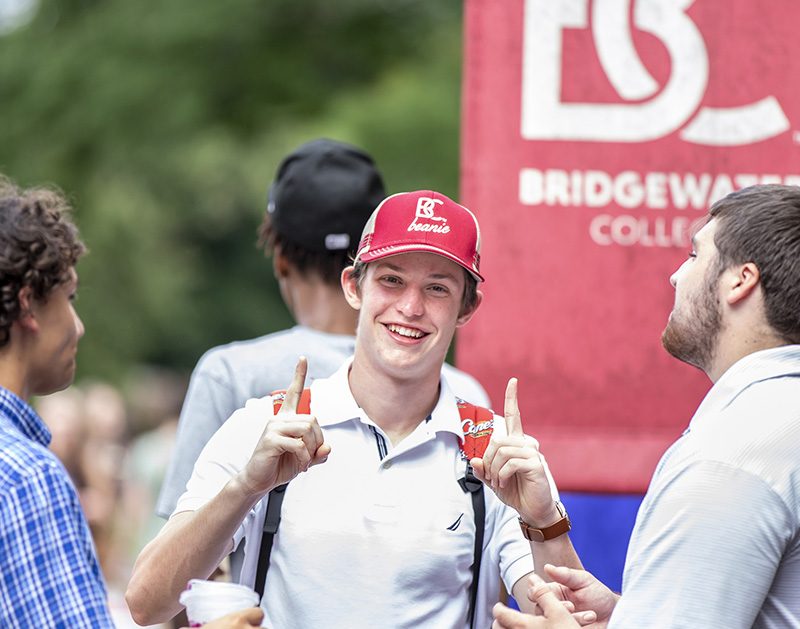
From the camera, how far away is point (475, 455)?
9.95 ft

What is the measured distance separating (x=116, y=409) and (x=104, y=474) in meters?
1.71

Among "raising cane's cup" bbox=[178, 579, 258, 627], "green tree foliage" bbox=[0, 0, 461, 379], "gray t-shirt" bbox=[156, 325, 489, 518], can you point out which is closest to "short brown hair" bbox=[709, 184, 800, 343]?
"gray t-shirt" bbox=[156, 325, 489, 518]

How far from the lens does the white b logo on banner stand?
4.17 meters

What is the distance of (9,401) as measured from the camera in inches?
101

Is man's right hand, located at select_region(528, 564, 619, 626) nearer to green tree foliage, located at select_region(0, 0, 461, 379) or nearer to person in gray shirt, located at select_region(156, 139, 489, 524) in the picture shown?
person in gray shirt, located at select_region(156, 139, 489, 524)

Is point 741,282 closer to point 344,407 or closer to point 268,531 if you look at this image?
point 344,407

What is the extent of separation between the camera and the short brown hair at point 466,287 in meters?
3.19

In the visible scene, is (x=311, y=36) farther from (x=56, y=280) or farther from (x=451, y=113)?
(x=56, y=280)

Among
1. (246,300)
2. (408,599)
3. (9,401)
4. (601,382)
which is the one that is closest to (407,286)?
(408,599)

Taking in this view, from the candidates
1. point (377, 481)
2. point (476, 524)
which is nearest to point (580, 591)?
point (476, 524)

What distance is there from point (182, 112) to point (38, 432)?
15083mm

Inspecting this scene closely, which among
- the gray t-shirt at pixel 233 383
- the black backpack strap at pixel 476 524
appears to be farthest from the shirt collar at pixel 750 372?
the gray t-shirt at pixel 233 383

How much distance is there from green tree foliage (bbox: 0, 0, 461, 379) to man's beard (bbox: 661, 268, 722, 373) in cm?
1115

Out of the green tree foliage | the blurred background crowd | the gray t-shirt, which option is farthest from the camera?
the green tree foliage
